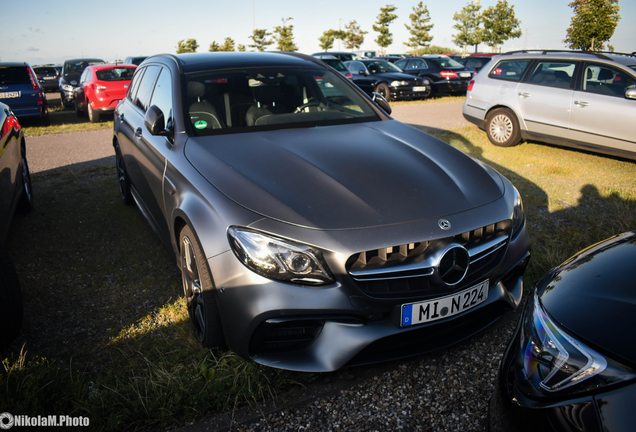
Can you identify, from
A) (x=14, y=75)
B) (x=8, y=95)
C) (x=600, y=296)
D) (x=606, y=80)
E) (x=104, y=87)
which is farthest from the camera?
(x=104, y=87)

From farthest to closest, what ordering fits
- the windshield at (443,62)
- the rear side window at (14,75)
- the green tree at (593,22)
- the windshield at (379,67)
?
the green tree at (593,22) < the windshield at (443,62) < the windshield at (379,67) < the rear side window at (14,75)

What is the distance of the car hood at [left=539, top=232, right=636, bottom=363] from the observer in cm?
129

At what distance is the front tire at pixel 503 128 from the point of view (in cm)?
780

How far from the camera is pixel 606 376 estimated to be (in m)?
1.20

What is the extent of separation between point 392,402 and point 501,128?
6906 millimetres

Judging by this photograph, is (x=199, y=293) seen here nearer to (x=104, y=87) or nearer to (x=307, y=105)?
(x=307, y=105)

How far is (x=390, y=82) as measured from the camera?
1545 centimetres

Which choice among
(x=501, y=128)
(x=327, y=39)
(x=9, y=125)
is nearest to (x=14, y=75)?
(x=9, y=125)

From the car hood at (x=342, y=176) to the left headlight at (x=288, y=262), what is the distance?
0.12 m

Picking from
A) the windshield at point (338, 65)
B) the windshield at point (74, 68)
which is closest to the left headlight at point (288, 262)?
the windshield at point (338, 65)

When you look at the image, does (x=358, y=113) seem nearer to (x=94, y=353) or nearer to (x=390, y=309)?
(x=390, y=309)

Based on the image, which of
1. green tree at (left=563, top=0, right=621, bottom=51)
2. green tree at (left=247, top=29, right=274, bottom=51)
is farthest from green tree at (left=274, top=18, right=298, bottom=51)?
green tree at (left=563, top=0, right=621, bottom=51)

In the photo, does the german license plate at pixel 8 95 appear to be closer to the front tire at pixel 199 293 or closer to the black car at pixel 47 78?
the front tire at pixel 199 293

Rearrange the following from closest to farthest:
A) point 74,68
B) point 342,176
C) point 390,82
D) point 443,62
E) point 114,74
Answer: point 342,176
point 114,74
point 390,82
point 74,68
point 443,62
